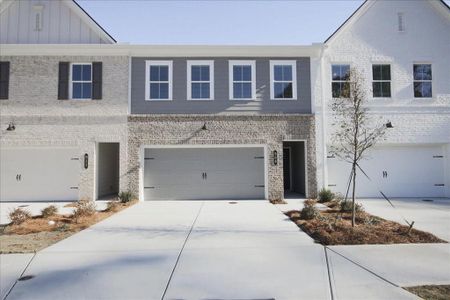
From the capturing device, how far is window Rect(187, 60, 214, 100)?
14.0 metres

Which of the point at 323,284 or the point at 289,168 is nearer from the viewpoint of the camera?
the point at 323,284

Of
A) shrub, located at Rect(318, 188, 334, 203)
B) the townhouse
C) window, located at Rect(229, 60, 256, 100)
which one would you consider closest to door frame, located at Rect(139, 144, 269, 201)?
the townhouse

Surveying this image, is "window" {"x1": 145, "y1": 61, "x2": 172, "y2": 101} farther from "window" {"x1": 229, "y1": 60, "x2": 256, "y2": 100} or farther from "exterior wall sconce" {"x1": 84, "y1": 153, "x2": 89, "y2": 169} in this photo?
"exterior wall sconce" {"x1": 84, "y1": 153, "x2": 89, "y2": 169}

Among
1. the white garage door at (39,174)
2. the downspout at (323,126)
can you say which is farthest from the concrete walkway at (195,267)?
Answer: the white garage door at (39,174)

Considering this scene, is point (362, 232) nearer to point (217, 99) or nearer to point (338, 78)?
point (217, 99)

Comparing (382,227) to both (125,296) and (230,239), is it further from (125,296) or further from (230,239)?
(125,296)

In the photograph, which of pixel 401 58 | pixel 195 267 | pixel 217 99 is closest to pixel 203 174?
pixel 217 99

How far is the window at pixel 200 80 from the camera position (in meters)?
14.0

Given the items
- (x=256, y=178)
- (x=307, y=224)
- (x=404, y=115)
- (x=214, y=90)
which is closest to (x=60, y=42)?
(x=214, y=90)

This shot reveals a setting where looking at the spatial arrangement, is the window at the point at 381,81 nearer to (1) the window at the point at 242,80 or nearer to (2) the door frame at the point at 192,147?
(1) the window at the point at 242,80

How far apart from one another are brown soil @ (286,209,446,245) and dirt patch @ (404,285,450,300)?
84.7 inches

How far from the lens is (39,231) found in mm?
→ 7844

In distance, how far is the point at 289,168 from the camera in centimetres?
1714

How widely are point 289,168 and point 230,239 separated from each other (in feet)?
35.6
